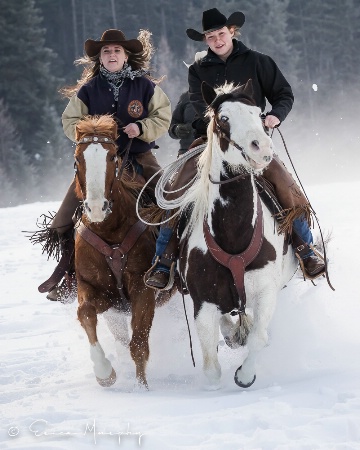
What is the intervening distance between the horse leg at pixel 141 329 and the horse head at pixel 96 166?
0.82 m

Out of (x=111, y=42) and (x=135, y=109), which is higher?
(x=111, y=42)

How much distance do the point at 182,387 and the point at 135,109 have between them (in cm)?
263

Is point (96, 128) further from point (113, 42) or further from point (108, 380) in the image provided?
point (108, 380)

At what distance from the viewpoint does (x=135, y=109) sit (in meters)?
7.70

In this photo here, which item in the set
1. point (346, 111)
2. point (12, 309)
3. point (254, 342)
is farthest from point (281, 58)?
point (254, 342)

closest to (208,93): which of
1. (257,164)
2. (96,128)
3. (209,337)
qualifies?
(257,164)

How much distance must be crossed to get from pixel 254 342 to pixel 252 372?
0.23 meters

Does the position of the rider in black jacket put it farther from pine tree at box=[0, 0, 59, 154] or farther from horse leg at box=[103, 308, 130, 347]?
pine tree at box=[0, 0, 59, 154]

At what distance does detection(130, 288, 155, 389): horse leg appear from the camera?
22.0ft

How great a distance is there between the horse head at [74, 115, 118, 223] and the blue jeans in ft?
5.03

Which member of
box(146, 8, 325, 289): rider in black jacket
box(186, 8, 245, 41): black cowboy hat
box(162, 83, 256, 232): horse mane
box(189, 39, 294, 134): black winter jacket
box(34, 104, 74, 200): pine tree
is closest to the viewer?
box(162, 83, 256, 232): horse mane

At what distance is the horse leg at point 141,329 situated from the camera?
22.0 ft

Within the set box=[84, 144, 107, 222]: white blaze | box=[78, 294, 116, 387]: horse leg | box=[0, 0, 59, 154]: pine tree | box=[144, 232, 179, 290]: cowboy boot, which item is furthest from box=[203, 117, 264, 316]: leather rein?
box=[0, 0, 59, 154]: pine tree

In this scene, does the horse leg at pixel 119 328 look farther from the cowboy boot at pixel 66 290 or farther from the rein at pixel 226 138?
the rein at pixel 226 138
